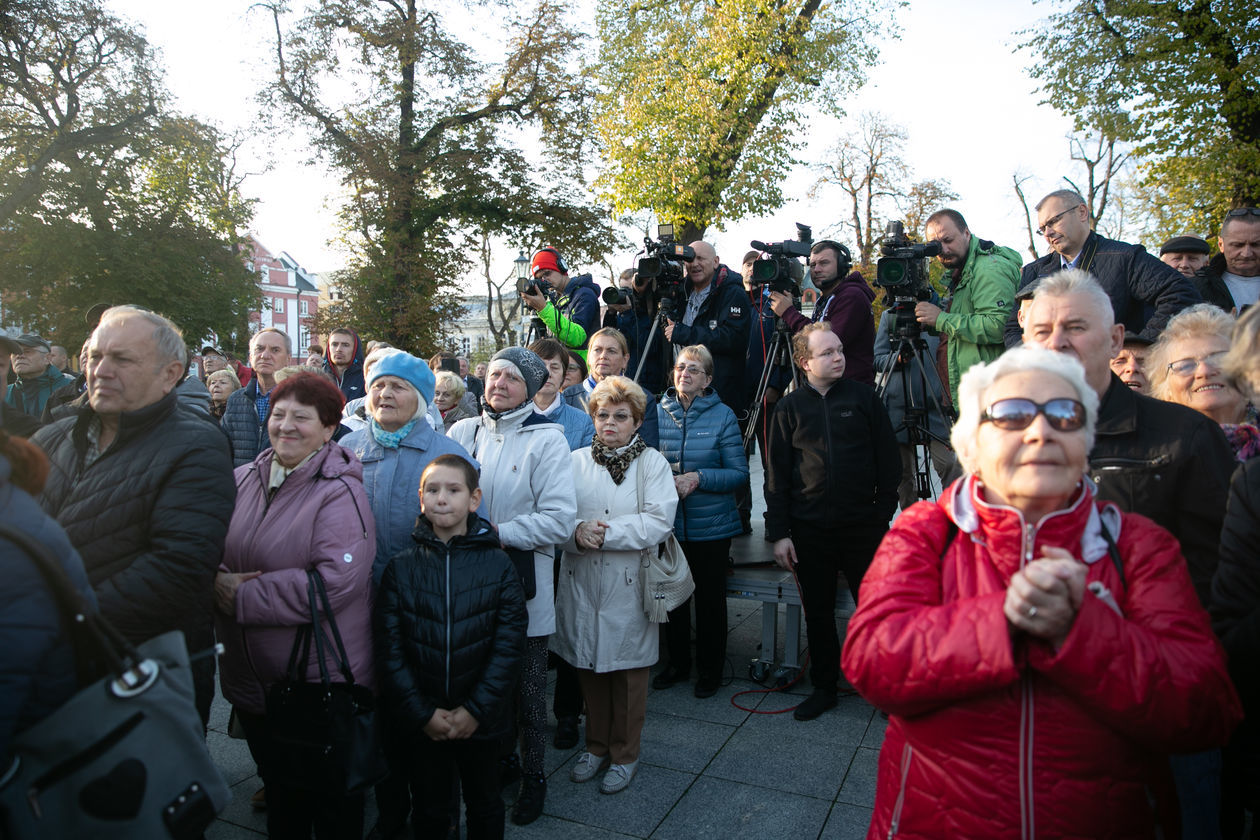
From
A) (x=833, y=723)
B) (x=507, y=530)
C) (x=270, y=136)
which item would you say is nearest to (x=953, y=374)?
(x=833, y=723)

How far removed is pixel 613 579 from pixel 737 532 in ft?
3.31

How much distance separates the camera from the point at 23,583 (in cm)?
151

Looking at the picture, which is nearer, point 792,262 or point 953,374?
point 953,374

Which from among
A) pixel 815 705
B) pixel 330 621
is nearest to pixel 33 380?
pixel 330 621

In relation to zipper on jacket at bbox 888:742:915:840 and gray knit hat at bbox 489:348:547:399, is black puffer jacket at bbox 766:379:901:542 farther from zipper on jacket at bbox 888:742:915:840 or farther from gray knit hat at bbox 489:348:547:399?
zipper on jacket at bbox 888:742:915:840

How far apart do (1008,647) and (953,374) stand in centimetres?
363

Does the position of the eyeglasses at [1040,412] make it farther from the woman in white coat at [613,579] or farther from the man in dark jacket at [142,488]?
the man in dark jacket at [142,488]

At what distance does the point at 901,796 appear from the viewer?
5.63 ft

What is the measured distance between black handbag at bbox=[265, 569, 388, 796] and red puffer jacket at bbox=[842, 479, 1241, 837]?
1.69 metres

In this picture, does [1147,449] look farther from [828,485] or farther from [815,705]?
[815,705]

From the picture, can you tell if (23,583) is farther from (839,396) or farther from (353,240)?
(353,240)

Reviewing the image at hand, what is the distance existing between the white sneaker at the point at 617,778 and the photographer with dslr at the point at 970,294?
289cm

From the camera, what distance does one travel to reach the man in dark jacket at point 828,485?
13.1ft

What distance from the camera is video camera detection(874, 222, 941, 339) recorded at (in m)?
4.38
